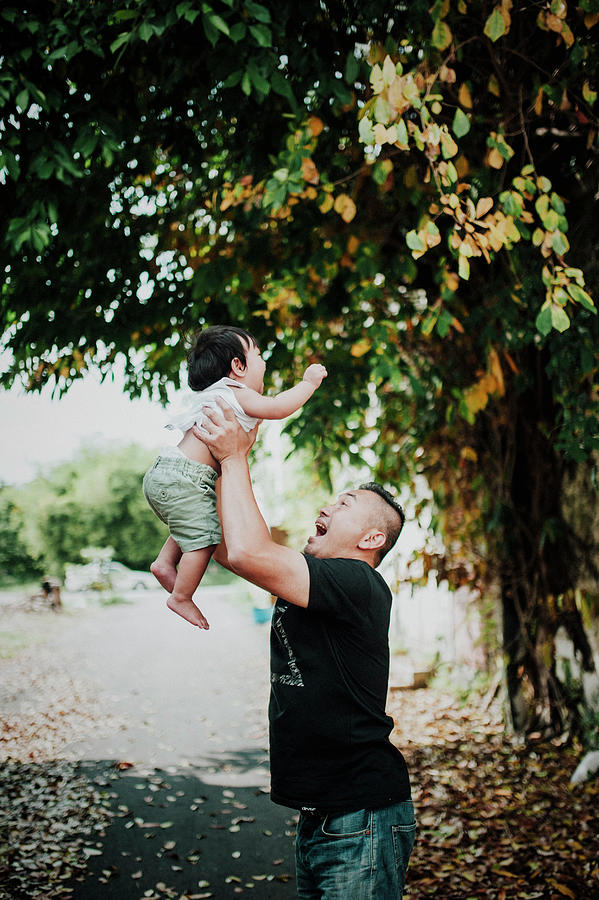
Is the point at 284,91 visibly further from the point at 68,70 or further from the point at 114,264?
the point at 114,264

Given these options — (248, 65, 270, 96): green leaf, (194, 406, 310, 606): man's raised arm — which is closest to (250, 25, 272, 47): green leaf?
(248, 65, 270, 96): green leaf

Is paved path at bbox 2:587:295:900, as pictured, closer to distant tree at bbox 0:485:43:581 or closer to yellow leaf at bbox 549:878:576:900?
yellow leaf at bbox 549:878:576:900

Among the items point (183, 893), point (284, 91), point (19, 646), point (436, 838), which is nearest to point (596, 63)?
point (284, 91)

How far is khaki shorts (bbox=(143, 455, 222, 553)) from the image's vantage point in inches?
80.1

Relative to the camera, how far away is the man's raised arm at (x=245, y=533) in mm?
1771

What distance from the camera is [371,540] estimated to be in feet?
6.94

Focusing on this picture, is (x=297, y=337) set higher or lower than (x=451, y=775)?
higher

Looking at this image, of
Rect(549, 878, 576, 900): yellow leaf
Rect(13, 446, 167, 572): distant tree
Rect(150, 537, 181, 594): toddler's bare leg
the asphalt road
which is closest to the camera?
Rect(150, 537, 181, 594): toddler's bare leg

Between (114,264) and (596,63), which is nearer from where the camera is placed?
(596,63)

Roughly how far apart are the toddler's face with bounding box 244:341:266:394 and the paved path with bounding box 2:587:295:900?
3.50 metres

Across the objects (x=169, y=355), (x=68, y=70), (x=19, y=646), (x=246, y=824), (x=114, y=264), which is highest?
(x=68, y=70)

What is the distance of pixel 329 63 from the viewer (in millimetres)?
3770

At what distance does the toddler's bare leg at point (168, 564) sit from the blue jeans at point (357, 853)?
2.47 ft

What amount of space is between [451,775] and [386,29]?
561 cm
